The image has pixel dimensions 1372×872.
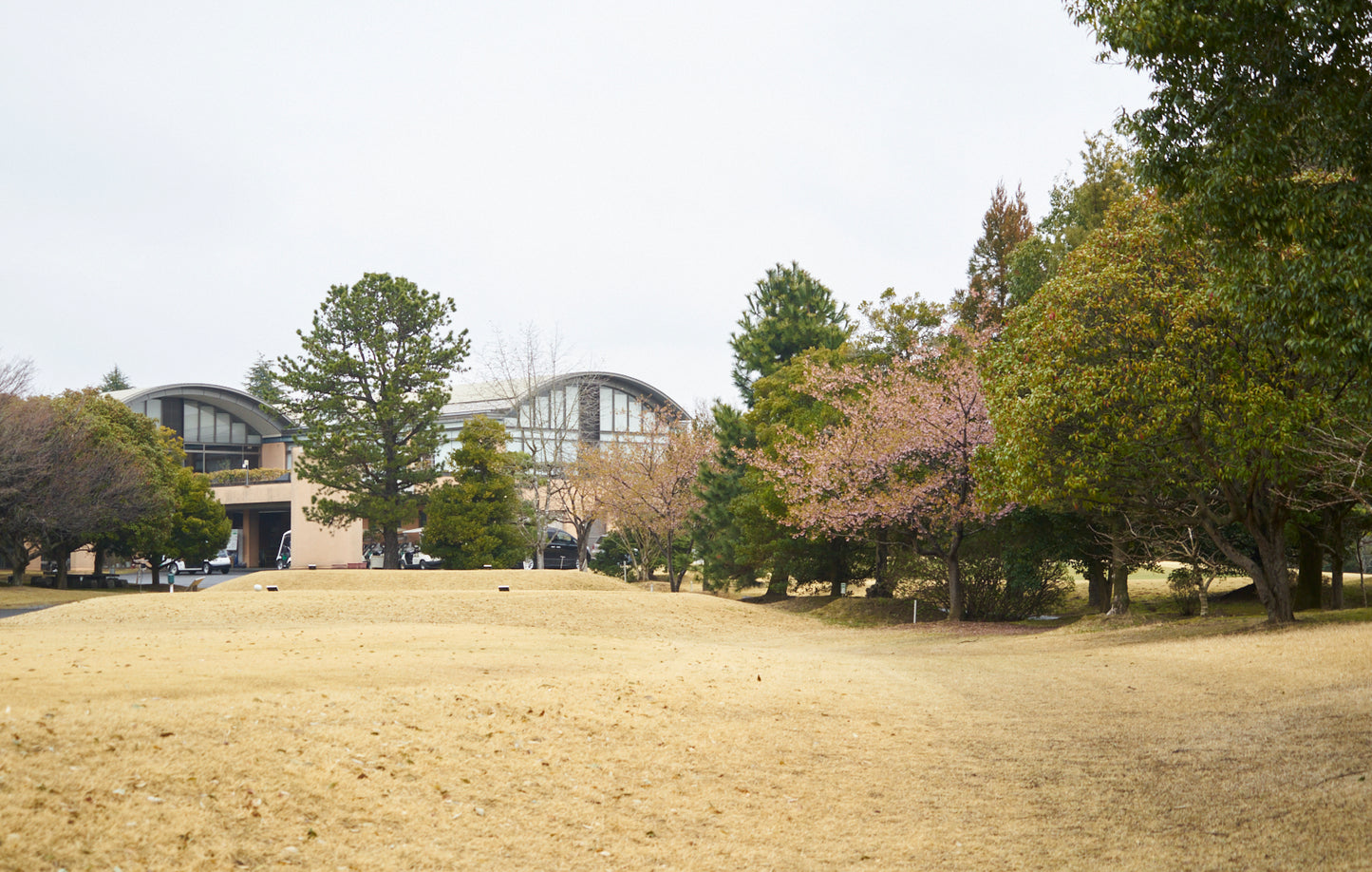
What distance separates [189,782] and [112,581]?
3694cm

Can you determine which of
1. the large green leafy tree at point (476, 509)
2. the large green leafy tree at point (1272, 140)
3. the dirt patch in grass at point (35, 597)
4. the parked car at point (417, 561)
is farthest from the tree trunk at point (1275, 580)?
the parked car at point (417, 561)

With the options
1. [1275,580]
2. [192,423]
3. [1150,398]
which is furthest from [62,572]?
[1275,580]

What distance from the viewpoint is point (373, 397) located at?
115ft

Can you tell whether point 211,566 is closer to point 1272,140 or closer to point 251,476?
point 251,476

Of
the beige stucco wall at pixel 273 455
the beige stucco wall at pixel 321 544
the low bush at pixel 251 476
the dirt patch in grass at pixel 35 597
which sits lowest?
the dirt patch in grass at pixel 35 597

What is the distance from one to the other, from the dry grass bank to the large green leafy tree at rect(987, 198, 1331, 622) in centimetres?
285

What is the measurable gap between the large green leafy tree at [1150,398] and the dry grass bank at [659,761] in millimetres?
2850

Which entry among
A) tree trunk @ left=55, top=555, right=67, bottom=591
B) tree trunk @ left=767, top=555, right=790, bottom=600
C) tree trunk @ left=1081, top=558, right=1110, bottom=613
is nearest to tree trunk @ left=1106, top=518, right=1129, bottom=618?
tree trunk @ left=1081, top=558, right=1110, bottom=613

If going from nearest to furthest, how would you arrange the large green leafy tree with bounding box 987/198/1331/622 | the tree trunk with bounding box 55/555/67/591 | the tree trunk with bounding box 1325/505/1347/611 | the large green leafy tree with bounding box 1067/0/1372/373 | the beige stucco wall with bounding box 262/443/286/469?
the large green leafy tree with bounding box 1067/0/1372/373
the large green leafy tree with bounding box 987/198/1331/622
the tree trunk with bounding box 1325/505/1347/611
the tree trunk with bounding box 55/555/67/591
the beige stucco wall with bounding box 262/443/286/469

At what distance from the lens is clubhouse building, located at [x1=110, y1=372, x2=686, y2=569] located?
4156 cm

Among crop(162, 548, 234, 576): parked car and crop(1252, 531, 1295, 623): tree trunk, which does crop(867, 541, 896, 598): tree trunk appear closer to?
crop(1252, 531, 1295, 623): tree trunk

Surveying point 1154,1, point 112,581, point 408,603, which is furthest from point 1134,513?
point 112,581

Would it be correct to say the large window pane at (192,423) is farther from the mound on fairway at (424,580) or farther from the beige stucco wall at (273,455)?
the mound on fairway at (424,580)

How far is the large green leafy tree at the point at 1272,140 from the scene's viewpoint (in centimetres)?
780
